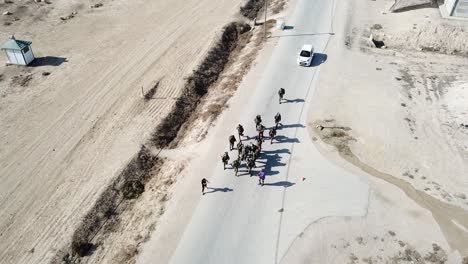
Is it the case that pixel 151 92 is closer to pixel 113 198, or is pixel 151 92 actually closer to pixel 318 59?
pixel 113 198

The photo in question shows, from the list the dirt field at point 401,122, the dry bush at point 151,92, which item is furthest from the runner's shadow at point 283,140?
the dry bush at point 151,92

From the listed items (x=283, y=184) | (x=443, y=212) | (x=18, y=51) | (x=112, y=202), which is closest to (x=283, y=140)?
(x=283, y=184)

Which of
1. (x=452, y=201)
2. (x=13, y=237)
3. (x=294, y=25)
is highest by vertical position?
(x=294, y=25)

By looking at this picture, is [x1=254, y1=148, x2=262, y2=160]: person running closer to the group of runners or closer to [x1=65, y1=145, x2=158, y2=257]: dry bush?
the group of runners

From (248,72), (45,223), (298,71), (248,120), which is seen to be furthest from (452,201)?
(45,223)

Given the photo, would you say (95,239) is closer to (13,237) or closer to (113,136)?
(13,237)

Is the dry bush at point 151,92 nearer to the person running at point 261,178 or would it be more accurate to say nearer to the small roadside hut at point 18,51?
the small roadside hut at point 18,51

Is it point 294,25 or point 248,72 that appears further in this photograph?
point 294,25
